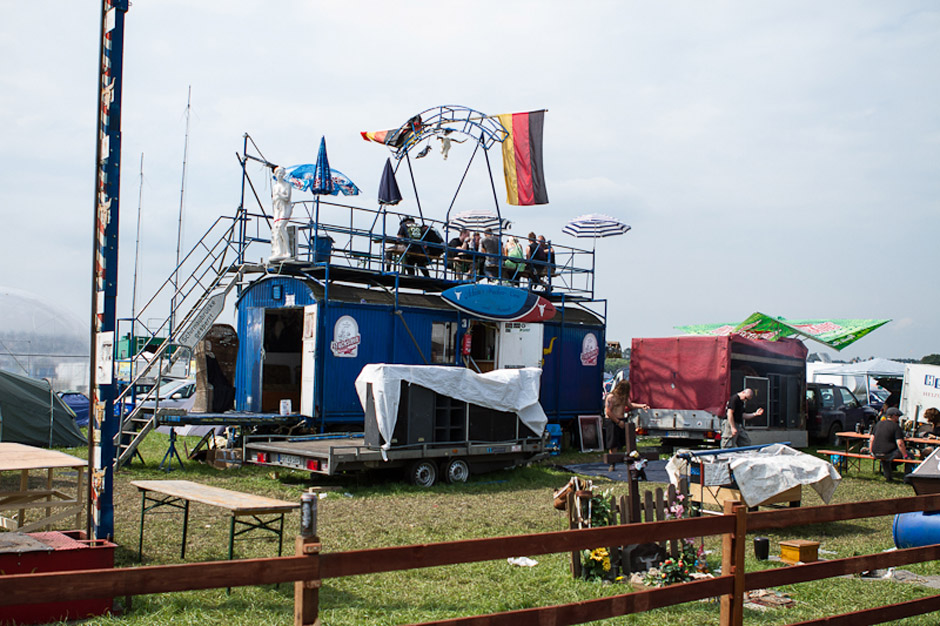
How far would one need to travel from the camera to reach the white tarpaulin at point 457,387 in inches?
476

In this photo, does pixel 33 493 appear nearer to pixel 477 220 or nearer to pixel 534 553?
pixel 534 553

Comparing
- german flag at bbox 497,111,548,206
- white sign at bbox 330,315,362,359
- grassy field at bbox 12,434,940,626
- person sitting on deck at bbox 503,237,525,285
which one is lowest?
grassy field at bbox 12,434,940,626

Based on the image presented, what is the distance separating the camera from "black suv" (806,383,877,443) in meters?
21.5

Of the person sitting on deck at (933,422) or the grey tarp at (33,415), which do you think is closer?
the person sitting on deck at (933,422)

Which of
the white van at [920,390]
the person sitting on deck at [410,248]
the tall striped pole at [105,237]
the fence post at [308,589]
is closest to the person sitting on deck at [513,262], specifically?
the person sitting on deck at [410,248]

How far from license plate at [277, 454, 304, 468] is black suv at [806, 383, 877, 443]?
14.3 m

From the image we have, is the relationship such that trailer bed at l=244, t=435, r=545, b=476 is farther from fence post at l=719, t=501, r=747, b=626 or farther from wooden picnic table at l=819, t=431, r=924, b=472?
fence post at l=719, t=501, r=747, b=626

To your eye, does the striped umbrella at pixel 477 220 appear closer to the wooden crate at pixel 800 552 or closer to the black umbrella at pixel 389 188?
the black umbrella at pixel 389 188

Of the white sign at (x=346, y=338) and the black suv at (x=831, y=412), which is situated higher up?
the white sign at (x=346, y=338)

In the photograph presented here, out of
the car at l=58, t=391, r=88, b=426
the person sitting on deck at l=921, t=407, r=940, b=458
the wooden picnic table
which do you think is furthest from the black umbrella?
the person sitting on deck at l=921, t=407, r=940, b=458

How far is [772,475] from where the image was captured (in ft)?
32.3

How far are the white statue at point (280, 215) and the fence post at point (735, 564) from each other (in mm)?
13187

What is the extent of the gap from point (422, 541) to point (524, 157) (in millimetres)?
13725

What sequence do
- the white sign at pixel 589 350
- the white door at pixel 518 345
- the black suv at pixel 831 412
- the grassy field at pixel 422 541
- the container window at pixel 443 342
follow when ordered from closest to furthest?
the grassy field at pixel 422 541 < the container window at pixel 443 342 < the white door at pixel 518 345 < the white sign at pixel 589 350 < the black suv at pixel 831 412
